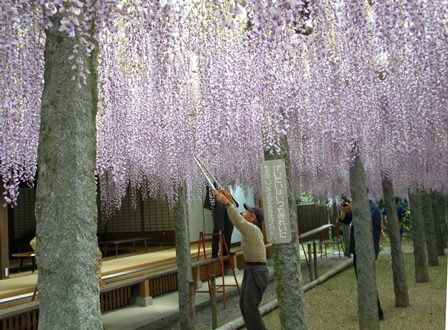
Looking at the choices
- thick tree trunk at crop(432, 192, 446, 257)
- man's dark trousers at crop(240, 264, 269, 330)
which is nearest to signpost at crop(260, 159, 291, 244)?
man's dark trousers at crop(240, 264, 269, 330)

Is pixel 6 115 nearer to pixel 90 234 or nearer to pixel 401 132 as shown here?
pixel 90 234

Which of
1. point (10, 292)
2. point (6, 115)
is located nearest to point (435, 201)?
point (10, 292)

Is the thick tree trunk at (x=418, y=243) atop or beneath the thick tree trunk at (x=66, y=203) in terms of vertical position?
beneath

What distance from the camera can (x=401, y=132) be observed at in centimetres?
515

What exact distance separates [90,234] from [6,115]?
1775 millimetres

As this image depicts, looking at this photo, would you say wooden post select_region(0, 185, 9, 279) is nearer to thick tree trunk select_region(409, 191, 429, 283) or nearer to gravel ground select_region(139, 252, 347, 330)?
gravel ground select_region(139, 252, 347, 330)

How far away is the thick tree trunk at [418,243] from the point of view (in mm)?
6832

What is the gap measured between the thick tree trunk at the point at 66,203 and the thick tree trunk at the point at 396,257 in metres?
4.70

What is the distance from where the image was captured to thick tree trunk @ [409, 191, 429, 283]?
6.83 m

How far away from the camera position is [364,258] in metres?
4.22

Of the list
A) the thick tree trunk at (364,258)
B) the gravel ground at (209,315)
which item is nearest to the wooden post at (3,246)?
the gravel ground at (209,315)

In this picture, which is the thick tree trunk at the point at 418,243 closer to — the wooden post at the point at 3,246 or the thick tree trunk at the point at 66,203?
the wooden post at the point at 3,246

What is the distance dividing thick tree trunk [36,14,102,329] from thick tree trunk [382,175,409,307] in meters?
4.70

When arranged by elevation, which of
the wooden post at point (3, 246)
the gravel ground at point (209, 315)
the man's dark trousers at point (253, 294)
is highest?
the wooden post at point (3, 246)
